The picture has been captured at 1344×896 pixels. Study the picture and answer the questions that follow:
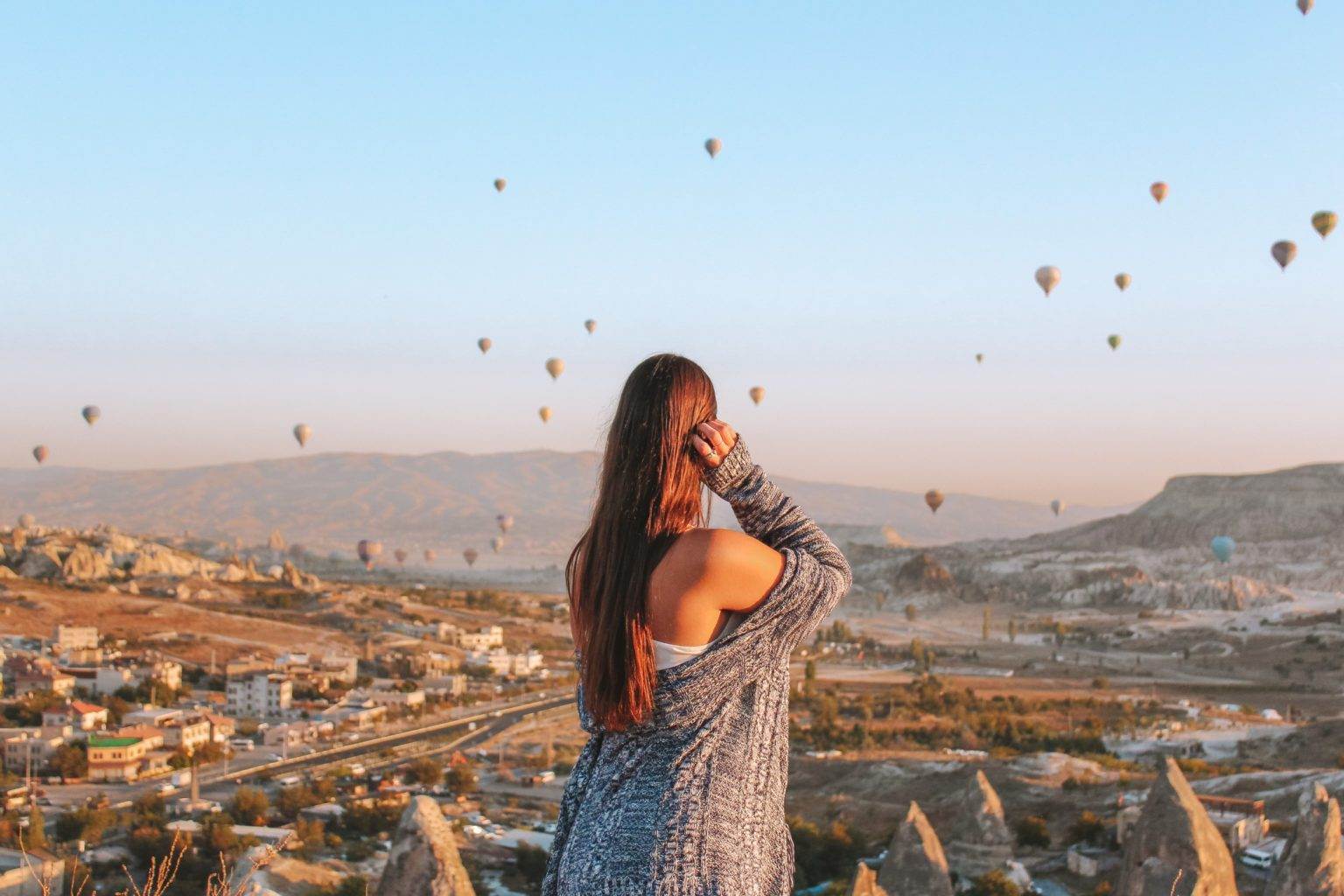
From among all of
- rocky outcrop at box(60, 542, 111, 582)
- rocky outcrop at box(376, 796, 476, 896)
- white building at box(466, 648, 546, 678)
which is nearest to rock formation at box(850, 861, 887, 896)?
rocky outcrop at box(376, 796, 476, 896)

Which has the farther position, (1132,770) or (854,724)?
(854,724)

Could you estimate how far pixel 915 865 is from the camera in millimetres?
7727

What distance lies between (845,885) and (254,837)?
760 cm

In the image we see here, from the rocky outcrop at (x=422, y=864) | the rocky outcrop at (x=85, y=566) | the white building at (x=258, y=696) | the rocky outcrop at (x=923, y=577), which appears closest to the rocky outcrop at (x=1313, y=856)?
the rocky outcrop at (x=422, y=864)

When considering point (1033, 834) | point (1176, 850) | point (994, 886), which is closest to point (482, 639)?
point (1033, 834)

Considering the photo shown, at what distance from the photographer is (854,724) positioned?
26.8 meters

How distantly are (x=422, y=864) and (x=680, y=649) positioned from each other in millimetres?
4515

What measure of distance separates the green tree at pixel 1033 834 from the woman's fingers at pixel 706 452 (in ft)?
45.9

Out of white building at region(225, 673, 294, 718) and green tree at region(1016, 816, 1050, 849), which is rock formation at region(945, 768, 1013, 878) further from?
white building at region(225, 673, 294, 718)

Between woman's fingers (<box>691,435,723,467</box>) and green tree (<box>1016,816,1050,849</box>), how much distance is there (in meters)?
14.0

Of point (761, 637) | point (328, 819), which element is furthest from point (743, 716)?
point (328, 819)

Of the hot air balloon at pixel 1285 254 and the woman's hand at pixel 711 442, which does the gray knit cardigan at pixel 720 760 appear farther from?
the hot air balloon at pixel 1285 254

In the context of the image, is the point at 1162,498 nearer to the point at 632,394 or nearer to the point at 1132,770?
the point at 1132,770

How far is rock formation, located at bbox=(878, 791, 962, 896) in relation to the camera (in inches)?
302
